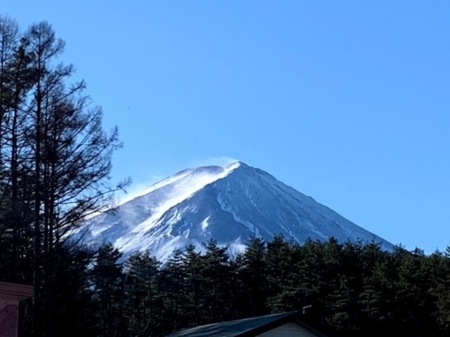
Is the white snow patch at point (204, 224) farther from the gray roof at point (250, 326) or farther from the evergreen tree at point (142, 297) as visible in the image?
the gray roof at point (250, 326)

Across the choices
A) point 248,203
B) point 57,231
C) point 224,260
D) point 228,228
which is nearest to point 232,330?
point 57,231

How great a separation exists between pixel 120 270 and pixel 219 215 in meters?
78.2

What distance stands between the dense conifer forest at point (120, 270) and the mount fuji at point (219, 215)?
56.3 m

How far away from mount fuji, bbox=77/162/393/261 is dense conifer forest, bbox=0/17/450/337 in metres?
56.3

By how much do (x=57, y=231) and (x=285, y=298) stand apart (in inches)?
649

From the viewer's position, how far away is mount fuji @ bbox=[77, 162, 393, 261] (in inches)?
4471

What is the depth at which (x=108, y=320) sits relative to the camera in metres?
40.8

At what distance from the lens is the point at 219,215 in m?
123

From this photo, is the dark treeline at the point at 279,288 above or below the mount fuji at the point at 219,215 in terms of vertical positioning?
below

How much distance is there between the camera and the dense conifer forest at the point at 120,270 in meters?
26.4

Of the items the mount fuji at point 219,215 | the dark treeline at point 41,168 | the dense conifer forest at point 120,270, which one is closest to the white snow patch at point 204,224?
the mount fuji at point 219,215

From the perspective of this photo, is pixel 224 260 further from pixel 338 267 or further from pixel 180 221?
pixel 180 221

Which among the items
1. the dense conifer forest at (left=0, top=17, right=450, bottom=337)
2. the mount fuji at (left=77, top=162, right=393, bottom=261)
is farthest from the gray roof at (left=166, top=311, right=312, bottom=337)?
the mount fuji at (left=77, top=162, right=393, bottom=261)

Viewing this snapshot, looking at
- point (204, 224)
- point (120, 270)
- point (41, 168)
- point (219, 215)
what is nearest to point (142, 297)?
point (120, 270)
